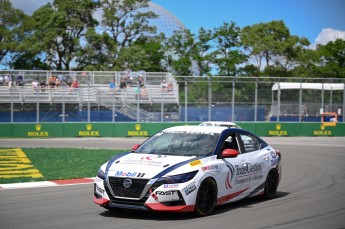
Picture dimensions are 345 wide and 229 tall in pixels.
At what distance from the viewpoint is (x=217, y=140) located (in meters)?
9.51

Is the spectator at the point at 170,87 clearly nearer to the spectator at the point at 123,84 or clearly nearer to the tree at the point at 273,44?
the spectator at the point at 123,84

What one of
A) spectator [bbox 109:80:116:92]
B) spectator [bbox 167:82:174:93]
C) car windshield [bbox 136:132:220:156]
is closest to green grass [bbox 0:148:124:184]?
car windshield [bbox 136:132:220:156]

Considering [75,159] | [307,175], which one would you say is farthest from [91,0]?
[307,175]

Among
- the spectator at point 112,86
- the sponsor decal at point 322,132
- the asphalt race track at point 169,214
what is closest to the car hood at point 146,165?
the asphalt race track at point 169,214

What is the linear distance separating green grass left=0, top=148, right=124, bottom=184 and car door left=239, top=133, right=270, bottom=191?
5.53 meters

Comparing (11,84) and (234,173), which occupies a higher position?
(11,84)

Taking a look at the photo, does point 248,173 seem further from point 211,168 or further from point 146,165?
point 146,165

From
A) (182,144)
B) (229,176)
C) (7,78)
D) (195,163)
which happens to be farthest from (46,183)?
(7,78)

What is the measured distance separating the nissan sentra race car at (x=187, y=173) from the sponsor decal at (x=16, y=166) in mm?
5860

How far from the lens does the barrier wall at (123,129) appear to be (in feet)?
114

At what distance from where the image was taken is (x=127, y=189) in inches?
323

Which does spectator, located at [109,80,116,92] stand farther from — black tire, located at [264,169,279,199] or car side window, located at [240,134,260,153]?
car side window, located at [240,134,260,153]

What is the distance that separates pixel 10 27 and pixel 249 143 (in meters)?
50.8

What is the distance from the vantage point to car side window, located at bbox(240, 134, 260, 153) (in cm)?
1027
